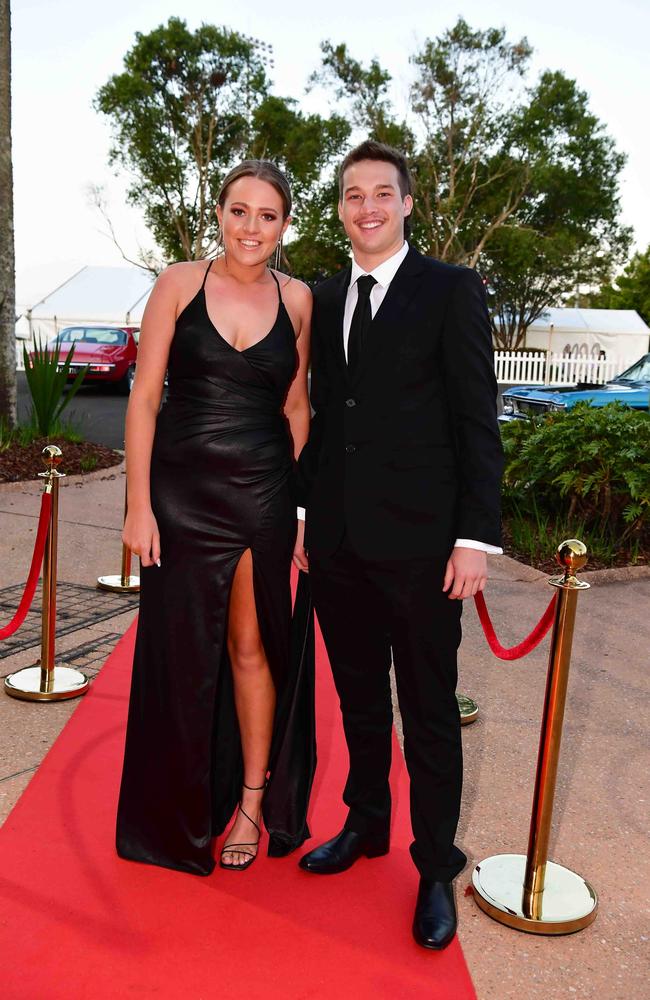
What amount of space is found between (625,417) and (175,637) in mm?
5443

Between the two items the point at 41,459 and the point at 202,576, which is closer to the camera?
the point at 202,576

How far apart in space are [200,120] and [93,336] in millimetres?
12533

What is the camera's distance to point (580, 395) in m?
10.0

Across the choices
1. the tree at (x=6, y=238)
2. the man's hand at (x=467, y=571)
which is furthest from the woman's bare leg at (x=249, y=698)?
the tree at (x=6, y=238)

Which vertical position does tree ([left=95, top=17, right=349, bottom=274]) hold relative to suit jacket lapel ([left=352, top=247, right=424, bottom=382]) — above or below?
above

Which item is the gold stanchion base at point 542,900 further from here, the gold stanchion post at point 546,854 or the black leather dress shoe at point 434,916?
the black leather dress shoe at point 434,916

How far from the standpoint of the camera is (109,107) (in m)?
30.7

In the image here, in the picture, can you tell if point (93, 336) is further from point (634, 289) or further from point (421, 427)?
point (634, 289)

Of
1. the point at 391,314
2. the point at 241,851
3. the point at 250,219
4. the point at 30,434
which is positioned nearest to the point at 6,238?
the point at 30,434

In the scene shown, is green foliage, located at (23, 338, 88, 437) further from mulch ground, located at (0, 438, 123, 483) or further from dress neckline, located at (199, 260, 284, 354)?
dress neckline, located at (199, 260, 284, 354)

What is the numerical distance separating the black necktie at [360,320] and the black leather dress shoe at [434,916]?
1481mm

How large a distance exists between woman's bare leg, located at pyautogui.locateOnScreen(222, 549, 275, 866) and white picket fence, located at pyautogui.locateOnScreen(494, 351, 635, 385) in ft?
94.8

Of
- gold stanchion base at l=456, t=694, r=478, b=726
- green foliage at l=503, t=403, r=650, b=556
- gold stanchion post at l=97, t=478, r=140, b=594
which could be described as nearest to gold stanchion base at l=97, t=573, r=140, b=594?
gold stanchion post at l=97, t=478, r=140, b=594

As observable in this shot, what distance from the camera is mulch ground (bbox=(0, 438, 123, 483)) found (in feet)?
31.3
